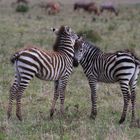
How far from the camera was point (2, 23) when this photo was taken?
28609mm

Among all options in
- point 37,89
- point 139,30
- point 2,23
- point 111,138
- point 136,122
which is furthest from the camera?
point 2,23

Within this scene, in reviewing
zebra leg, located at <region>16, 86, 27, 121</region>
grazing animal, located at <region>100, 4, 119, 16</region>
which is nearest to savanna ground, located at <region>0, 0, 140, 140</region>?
zebra leg, located at <region>16, 86, 27, 121</region>

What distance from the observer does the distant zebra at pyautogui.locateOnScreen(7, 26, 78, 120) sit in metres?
9.90

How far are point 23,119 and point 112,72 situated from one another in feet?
6.39

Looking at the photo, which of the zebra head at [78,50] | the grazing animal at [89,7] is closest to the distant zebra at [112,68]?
the zebra head at [78,50]

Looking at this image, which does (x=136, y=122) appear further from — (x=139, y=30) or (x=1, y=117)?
(x=139, y=30)

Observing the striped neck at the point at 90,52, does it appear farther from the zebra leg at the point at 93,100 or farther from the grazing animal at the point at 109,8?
the grazing animal at the point at 109,8

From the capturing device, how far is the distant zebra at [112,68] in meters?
10.2

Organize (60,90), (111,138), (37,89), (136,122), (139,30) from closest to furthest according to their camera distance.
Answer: (111,138) → (136,122) → (60,90) → (37,89) → (139,30)

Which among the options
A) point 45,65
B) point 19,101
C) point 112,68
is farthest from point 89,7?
point 19,101

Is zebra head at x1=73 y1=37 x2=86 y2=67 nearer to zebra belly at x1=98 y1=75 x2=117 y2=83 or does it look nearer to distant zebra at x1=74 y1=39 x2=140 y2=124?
distant zebra at x1=74 y1=39 x2=140 y2=124

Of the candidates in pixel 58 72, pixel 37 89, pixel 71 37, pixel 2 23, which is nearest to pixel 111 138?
pixel 58 72

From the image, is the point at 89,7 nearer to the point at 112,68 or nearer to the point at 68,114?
the point at 68,114

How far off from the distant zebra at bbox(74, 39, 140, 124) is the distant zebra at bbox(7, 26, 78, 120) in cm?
27
